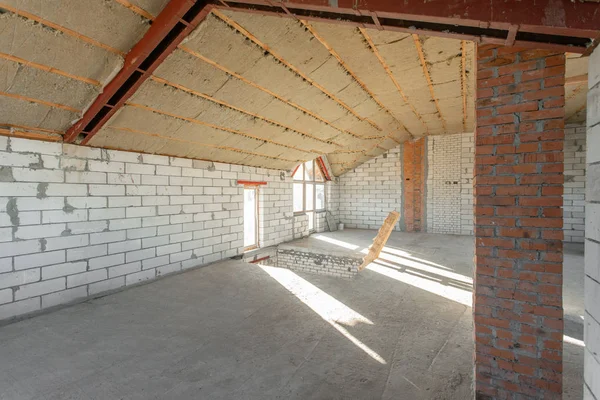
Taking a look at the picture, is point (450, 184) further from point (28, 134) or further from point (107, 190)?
point (28, 134)

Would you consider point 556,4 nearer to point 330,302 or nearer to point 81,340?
point 330,302

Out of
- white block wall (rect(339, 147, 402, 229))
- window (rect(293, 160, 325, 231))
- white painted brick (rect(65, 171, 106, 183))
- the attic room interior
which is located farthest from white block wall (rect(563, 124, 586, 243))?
white painted brick (rect(65, 171, 106, 183))

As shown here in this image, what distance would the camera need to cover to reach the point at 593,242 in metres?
1.17

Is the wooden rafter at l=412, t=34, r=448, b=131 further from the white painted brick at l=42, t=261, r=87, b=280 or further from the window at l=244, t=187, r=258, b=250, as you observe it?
the white painted brick at l=42, t=261, r=87, b=280

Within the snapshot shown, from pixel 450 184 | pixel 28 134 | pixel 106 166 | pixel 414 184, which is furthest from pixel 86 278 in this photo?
pixel 450 184

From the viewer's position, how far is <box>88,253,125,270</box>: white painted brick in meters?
4.15

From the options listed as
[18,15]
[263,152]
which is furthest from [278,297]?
[18,15]

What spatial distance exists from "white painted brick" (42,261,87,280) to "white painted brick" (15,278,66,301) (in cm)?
7

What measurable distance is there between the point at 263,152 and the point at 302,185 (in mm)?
3800

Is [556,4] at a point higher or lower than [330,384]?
higher

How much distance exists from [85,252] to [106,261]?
32cm

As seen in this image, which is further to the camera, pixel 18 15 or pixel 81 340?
pixel 81 340

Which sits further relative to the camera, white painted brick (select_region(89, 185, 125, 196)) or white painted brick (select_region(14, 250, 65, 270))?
white painted brick (select_region(89, 185, 125, 196))

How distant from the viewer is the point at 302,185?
10219mm
